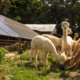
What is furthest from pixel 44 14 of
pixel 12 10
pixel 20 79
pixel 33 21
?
pixel 20 79

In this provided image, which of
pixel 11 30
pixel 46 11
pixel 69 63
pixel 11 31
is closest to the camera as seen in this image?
pixel 69 63

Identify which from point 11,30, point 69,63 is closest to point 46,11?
point 11,30

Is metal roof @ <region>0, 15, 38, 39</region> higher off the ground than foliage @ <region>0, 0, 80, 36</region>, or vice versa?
foliage @ <region>0, 0, 80, 36</region>

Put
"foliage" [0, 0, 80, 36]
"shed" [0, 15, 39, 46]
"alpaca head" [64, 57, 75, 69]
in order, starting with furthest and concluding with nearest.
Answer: "foliage" [0, 0, 80, 36] → "shed" [0, 15, 39, 46] → "alpaca head" [64, 57, 75, 69]

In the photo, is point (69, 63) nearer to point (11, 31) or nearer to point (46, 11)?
point (11, 31)

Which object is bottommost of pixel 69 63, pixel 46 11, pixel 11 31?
pixel 69 63

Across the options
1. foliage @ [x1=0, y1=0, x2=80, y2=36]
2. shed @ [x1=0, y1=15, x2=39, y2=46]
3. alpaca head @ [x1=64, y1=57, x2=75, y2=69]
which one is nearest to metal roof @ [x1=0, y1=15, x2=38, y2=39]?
shed @ [x1=0, y1=15, x2=39, y2=46]

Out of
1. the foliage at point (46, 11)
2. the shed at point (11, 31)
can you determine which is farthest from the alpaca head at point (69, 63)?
the foliage at point (46, 11)

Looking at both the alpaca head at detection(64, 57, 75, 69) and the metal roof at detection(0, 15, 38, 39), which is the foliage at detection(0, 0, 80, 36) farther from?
the alpaca head at detection(64, 57, 75, 69)

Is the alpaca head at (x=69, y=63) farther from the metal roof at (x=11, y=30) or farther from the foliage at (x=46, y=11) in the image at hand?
the foliage at (x=46, y=11)

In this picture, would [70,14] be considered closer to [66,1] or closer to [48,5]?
[66,1]

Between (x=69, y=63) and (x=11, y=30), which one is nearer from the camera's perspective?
(x=69, y=63)

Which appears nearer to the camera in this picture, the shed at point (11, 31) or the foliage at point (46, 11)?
the shed at point (11, 31)

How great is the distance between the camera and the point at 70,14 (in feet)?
102
